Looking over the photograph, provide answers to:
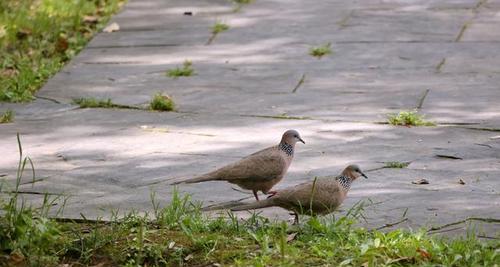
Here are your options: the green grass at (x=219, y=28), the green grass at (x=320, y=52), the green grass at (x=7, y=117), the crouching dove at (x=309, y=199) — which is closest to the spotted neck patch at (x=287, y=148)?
the crouching dove at (x=309, y=199)

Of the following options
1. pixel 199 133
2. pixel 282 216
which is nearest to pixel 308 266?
pixel 282 216

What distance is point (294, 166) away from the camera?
7176 millimetres

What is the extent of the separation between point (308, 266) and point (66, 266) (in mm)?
1183

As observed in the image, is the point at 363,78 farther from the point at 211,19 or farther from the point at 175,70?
the point at 211,19

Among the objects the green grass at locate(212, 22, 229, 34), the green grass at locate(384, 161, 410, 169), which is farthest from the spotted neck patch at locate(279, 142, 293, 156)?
the green grass at locate(212, 22, 229, 34)

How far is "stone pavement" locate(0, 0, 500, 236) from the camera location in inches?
263

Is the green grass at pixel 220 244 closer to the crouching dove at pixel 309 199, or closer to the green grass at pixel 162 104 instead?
the crouching dove at pixel 309 199

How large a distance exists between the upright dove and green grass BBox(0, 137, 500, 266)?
0.31 m

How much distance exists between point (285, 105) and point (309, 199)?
317 cm

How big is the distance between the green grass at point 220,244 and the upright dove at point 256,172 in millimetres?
311

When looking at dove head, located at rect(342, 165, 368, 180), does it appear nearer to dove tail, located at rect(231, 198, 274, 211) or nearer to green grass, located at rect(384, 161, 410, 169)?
dove tail, located at rect(231, 198, 274, 211)

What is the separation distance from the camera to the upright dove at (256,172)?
236 inches

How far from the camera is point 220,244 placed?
17.5 feet

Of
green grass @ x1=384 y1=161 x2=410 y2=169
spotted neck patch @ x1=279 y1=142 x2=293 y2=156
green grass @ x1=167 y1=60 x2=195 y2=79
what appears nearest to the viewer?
spotted neck patch @ x1=279 y1=142 x2=293 y2=156
